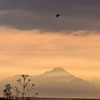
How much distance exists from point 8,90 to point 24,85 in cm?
1462

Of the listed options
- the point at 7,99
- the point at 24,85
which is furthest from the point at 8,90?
the point at 24,85

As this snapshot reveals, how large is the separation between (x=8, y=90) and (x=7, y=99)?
17.8ft

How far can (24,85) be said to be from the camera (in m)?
116

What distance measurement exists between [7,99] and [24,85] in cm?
1298

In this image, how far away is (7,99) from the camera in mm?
122688

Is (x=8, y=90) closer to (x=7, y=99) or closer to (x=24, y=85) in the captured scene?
(x=7, y=99)

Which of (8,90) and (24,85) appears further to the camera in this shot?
(8,90)

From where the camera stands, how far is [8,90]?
126938mm
